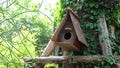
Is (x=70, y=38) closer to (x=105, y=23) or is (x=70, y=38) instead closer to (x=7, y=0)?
(x=105, y=23)

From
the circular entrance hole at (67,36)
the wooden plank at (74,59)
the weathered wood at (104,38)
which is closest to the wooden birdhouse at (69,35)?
the circular entrance hole at (67,36)

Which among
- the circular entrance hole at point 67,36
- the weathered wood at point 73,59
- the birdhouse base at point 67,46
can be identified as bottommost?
the weathered wood at point 73,59

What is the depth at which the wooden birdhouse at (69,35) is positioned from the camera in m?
3.21

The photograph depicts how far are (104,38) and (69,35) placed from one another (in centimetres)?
53

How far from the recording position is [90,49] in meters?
3.50

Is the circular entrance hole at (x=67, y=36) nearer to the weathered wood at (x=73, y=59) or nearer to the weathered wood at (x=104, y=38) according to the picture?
the weathered wood at (x=73, y=59)

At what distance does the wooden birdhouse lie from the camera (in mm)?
3205

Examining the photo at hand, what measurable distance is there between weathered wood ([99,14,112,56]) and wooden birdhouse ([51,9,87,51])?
280 mm

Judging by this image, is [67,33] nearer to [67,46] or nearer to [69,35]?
[69,35]

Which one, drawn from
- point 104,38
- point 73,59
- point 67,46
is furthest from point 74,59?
point 104,38

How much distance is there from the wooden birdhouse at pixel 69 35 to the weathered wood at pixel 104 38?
280 millimetres

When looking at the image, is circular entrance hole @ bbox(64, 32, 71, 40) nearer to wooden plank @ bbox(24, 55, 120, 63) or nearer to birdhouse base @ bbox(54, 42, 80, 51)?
birdhouse base @ bbox(54, 42, 80, 51)

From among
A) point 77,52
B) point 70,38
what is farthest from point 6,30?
point 77,52

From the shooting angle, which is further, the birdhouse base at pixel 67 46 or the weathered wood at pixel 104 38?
the weathered wood at pixel 104 38
